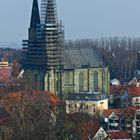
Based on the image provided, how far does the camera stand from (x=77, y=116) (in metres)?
38.3

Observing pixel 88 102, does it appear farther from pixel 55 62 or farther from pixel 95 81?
pixel 95 81

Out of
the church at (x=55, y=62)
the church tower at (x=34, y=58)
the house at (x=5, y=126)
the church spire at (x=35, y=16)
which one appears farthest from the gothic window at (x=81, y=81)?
the house at (x=5, y=126)

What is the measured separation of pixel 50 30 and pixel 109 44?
5604 cm

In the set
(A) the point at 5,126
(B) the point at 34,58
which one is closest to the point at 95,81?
(B) the point at 34,58

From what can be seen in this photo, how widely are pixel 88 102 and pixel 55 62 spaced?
526cm

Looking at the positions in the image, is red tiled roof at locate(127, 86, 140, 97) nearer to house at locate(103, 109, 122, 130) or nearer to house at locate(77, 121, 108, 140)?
house at locate(103, 109, 122, 130)

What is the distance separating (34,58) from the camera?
5325cm

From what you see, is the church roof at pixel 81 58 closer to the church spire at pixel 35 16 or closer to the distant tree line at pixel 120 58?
the church spire at pixel 35 16

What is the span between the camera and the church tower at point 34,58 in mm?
52594

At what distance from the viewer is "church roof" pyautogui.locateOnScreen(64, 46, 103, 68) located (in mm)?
53656

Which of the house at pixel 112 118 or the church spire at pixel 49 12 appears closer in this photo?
the house at pixel 112 118

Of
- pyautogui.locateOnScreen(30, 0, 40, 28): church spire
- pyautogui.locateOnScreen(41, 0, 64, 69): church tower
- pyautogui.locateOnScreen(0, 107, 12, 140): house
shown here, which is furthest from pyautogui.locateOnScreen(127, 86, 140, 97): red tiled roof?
pyautogui.locateOnScreen(0, 107, 12, 140): house

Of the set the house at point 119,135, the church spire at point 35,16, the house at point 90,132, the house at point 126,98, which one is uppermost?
the church spire at point 35,16

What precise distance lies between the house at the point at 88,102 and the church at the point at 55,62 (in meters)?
2.96
